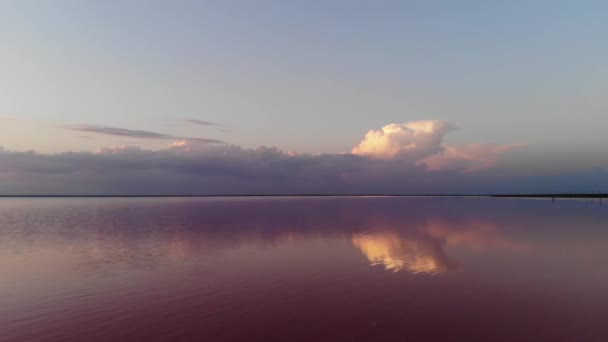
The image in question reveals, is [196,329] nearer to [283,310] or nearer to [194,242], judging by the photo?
[283,310]

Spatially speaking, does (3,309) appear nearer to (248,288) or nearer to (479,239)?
(248,288)

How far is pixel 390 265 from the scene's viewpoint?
2202 cm

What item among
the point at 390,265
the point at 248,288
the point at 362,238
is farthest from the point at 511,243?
the point at 248,288

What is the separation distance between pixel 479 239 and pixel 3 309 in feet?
128

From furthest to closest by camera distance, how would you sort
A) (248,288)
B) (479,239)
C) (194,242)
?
(479,239) < (194,242) < (248,288)

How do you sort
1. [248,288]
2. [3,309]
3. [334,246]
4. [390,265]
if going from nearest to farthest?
[3,309] < [248,288] < [390,265] < [334,246]

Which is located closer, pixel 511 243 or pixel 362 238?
pixel 511 243

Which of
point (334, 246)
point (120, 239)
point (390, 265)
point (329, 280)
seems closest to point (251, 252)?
point (334, 246)

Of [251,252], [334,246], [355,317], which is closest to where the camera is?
[355,317]

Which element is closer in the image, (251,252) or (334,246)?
(251,252)

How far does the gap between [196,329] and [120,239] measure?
88.0 feet

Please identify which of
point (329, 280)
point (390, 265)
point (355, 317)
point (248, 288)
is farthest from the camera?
point (390, 265)

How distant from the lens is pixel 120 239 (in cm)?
3325

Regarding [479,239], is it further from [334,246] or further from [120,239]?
[120,239]
